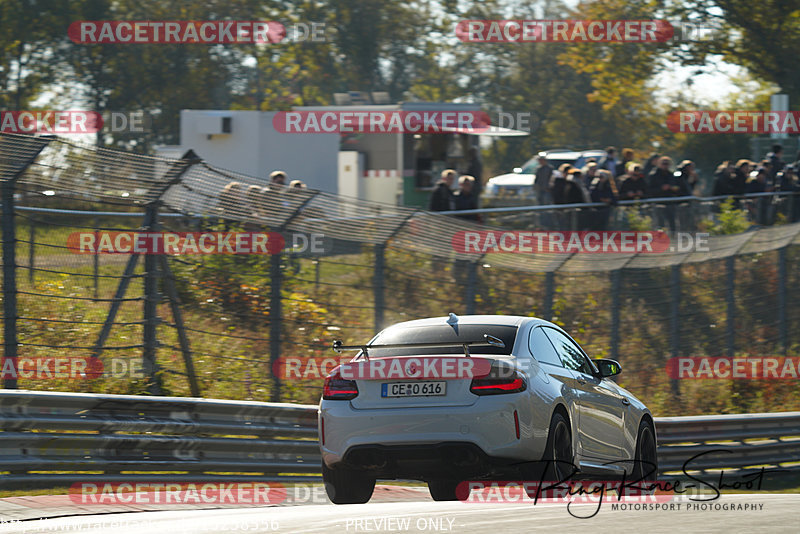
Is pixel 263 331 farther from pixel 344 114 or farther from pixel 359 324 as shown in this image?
pixel 344 114

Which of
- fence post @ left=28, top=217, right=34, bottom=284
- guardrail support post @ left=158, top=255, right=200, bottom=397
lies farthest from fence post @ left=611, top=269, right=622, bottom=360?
fence post @ left=28, top=217, right=34, bottom=284

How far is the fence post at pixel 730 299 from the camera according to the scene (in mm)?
19828

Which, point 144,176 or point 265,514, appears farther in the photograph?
point 144,176

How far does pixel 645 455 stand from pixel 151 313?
14.9 ft

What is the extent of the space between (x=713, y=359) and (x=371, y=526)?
13.3 m

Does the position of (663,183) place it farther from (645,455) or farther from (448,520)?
(448,520)

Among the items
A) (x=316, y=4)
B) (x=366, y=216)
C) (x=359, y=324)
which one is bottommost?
(x=359, y=324)

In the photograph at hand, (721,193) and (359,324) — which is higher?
(721,193)

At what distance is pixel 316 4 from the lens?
198ft

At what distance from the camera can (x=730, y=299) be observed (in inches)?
786

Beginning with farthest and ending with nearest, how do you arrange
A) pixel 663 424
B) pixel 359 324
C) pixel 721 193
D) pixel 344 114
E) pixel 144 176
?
pixel 344 114 < pixel 721 193 < pixel 359 324 < pixel 663 424 < pixel 144 176

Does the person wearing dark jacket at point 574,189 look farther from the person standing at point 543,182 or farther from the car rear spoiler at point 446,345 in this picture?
the car rear spoiler at point 446,345

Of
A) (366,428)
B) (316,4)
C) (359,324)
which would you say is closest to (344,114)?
(359,324)

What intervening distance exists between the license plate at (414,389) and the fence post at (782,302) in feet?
42.7
